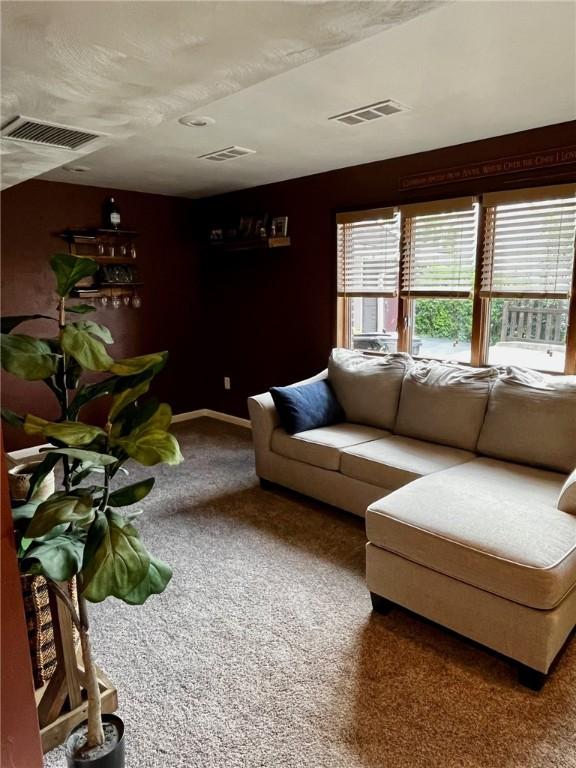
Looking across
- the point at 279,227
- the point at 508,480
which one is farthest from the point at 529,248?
the point at 279,227

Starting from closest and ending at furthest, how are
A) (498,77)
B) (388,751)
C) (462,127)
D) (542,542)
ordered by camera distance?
1. (388,751)
2. (542,542)
3. (498,77)
4. (462,127)

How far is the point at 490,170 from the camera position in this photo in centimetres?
331

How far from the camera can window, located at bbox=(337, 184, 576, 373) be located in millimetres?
3172

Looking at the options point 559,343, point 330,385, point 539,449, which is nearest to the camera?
point 539,449

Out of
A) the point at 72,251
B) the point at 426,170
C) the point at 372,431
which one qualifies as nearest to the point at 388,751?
the point at 372,431

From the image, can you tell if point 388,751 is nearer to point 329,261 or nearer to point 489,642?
point 489,642

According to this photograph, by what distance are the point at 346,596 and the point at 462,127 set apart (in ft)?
8.92

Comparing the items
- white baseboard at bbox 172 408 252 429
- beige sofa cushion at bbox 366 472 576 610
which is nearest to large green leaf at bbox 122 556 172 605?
beige sofa cushion at bbox 366 472 576 610

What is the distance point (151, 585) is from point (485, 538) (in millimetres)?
1317

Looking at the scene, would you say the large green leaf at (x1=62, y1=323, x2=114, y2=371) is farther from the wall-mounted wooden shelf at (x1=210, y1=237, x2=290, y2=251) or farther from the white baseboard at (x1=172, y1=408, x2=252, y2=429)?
the white baseboard at (x1=172, y1=408, x2=252, y2=429)

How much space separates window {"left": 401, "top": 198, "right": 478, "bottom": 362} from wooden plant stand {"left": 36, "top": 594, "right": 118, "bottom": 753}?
9.85 feet

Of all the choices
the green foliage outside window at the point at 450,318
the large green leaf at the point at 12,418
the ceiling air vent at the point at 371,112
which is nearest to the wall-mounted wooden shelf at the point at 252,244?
the green foliage outside window at the point at 450,318

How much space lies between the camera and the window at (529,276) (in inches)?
123

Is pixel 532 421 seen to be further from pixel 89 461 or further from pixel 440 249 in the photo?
pixel 89 461
